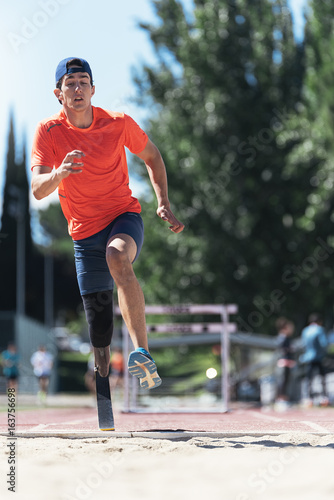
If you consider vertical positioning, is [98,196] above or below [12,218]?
below

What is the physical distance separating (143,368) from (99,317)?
2.96 feet

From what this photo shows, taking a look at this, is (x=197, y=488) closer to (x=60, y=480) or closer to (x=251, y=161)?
(x=60, y=480)

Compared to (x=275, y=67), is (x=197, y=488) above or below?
below

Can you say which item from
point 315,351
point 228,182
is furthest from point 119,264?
point 228,182

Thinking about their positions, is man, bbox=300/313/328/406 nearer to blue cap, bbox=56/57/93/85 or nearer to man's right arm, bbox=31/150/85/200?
blue cap, bbox=56/57/93/85

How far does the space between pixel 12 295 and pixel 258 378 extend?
35875 mm

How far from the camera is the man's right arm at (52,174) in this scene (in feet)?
14.6

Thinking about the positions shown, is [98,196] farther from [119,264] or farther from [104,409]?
[104,409]

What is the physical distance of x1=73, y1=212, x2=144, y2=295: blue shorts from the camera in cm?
525

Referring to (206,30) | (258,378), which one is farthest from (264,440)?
(206,30)

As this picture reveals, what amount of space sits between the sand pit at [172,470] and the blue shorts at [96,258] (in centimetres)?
114

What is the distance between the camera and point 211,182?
1091 inches

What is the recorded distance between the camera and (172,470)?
142 inches

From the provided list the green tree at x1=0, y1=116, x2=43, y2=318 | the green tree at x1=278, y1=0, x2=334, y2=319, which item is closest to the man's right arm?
the green tree at x1=278, y1=0, x2=334, y2=319
